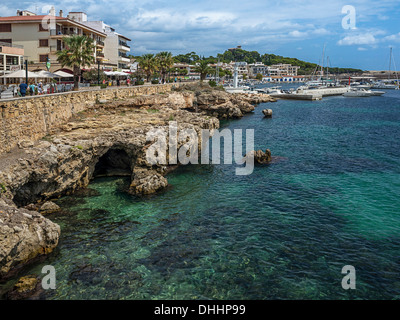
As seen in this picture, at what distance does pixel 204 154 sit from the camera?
38.7 m

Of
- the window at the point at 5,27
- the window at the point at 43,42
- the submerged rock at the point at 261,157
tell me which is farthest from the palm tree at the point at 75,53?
the submerged rock at the point at 261,157

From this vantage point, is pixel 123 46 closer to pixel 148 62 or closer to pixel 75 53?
pixel 148 62

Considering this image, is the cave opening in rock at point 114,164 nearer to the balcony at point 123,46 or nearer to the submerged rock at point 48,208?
the submerged rock at point 48,208

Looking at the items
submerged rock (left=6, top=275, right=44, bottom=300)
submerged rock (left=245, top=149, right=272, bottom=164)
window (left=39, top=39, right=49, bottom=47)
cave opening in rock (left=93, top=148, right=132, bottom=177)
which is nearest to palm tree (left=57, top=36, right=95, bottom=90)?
cave opening in rock (left=93, top=148, right=132, bottom=177)

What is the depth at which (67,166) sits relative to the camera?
81.5 feet

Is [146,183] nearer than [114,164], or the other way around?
[146,183]

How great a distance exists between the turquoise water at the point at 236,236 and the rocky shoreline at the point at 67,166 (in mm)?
1179

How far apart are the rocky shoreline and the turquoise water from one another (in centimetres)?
118

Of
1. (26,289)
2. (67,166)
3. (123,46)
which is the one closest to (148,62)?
(123,46)

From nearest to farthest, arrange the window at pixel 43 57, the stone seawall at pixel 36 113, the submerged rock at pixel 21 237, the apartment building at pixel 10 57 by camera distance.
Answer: the submerged rock at pixel 21 237 < the stone seawall at pixel 36 113 < the apartment building at pixel 10 57 < the window at pixel 43 57

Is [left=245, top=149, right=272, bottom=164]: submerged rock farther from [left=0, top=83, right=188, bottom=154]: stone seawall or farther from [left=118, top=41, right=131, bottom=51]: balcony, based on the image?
[left=118, top=41, right=131, bottom=51]: balcony

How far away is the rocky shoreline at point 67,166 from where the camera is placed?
1627cm

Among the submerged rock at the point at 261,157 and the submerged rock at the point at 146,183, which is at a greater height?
the submerged rock at the point at 261,157

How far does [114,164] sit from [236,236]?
16.5 m
